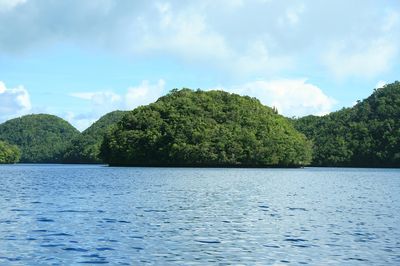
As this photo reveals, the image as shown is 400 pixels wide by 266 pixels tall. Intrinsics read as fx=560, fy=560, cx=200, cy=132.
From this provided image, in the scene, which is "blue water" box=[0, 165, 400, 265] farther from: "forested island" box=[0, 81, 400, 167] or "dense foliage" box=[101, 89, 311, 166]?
"forested island" box=[0, 81, 400, 167]

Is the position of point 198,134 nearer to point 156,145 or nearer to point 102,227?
point 156,145

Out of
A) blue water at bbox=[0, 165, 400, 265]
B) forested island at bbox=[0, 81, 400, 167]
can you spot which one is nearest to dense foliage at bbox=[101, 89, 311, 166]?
forested island at bbox=[0, 81, 400, 167]

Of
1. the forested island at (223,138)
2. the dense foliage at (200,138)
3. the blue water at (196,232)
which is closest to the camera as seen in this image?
the blue water at (196,232)

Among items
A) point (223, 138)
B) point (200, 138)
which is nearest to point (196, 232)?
point (200, 138)

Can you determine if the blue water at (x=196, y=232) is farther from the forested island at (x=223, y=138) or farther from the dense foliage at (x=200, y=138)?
the forested island at (x=223, y=138)

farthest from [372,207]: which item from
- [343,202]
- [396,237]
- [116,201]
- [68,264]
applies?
[68,264]

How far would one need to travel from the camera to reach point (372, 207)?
144 ft

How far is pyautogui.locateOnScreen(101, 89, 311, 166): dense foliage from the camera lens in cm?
16675

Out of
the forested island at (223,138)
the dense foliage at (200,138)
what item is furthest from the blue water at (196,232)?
the forested island at (223,138)

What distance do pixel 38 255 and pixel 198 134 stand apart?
14723 centimetres

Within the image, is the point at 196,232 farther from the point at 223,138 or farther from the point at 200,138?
the point at 223,138

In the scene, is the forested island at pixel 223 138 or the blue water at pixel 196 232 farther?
the forested island at pixel 223 138

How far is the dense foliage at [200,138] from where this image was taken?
166750mm

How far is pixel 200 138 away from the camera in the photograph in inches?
6644
